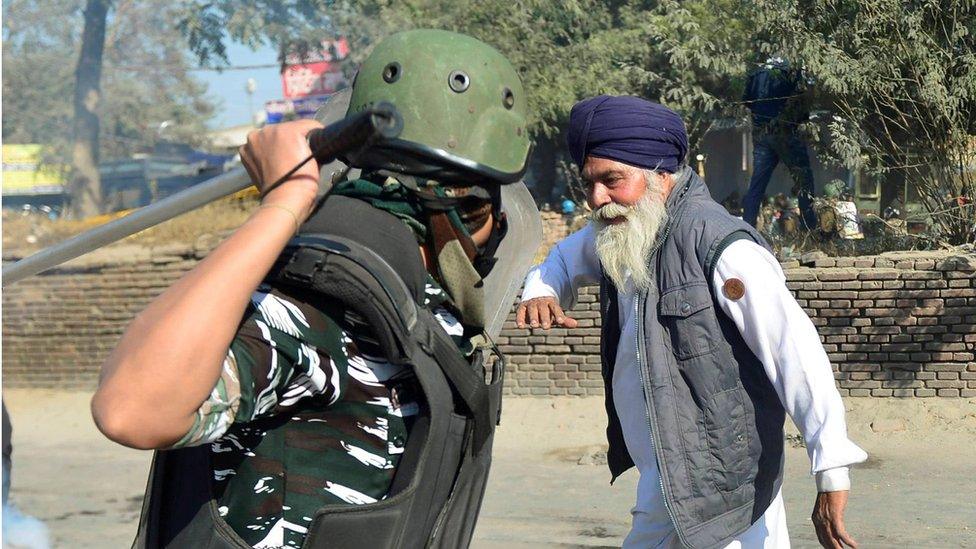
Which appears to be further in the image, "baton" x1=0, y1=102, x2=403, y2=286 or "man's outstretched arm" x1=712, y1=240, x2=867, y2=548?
"man's outstretched arm" x1=712, y1=240, x2=867, y2=548

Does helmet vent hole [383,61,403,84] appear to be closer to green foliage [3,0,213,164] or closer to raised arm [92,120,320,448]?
raised arm [92,120,320,448]

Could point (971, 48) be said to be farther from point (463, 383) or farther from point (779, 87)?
point (463, 383)

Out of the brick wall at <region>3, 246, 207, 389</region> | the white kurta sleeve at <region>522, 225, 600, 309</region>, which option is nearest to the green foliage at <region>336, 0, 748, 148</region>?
the brick wall at <region>3, 246, 207, 389</region>

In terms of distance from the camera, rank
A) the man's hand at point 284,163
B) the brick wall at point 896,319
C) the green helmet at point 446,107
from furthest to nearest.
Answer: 1. the brick wall at point 896,319
2. the green helmet at point 446,107
3. the man's hand at point 284,163

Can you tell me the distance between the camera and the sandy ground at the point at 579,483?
6.17 m

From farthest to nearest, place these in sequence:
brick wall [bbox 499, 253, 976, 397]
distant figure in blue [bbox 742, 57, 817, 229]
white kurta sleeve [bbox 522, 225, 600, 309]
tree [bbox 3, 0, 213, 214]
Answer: tree [bbox 3, 0, 213, 214], distant figure in blue [bbox 742, 57, 817, 229], brick wall [bbox 499, 253, 976, 397], white kurta sleeve [bbox 522, 225, 600, 309]

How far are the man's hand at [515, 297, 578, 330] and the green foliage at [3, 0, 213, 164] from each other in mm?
24288

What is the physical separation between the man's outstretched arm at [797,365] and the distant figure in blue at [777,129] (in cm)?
785

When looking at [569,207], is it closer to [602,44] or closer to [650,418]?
[602,44]

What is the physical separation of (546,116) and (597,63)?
1.03 meters

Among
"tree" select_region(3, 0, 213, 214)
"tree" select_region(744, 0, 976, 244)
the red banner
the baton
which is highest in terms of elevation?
"tree" select_region(3, 0, 213, 214)

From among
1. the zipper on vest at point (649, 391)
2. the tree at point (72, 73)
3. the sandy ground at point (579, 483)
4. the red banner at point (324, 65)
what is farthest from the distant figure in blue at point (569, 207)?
the tree at point (72, 73)

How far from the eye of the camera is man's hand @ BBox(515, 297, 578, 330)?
333 centimetres

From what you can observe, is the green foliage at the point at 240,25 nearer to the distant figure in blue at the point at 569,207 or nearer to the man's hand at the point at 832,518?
the distant figure in blue at the point at 569,207
